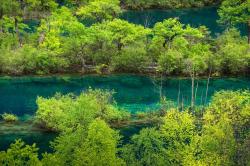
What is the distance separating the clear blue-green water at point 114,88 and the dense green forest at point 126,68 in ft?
7.07

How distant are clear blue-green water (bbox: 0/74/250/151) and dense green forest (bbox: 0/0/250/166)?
215cm

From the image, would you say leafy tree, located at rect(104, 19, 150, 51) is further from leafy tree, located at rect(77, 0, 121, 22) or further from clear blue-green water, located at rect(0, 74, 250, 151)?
clear blue-green water, located at rect(0, 74, 250, 151)

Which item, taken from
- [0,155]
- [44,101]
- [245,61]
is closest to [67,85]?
[44,101]

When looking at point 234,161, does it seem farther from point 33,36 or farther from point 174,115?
point 33,36

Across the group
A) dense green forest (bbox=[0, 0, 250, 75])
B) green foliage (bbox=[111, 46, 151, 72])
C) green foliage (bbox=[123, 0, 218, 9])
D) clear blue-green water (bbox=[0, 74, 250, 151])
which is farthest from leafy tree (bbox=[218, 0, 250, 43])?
green foliage (bbox=[123, 0, 218, 9])

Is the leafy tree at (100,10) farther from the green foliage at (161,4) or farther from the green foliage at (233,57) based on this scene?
the green foliage at (161,4)

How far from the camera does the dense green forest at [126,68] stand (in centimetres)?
4288

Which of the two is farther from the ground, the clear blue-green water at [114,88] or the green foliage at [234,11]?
the green foliage at [234,11]

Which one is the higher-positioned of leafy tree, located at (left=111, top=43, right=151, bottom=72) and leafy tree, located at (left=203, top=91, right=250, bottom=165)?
leafy tree, located at (left=111, top=43, right=151, bottom=72)

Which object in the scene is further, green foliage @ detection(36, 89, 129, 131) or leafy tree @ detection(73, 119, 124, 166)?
green foliage @ detection(36, 89, 129, 131)

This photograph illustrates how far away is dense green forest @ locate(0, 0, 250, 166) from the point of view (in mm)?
42875

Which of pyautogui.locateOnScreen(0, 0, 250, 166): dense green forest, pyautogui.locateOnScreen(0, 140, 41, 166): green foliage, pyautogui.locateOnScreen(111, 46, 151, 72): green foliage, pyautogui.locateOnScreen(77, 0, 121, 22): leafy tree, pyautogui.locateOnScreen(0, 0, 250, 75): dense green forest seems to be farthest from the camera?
pyautogui.locateOnScreen(77, 0, 121, 22): leafy tree

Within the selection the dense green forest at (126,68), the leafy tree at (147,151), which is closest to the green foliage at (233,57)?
the dense green forest at (126,68)

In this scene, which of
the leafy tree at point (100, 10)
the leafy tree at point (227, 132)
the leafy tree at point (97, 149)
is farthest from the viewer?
the leafy tree at point (100, 10)
